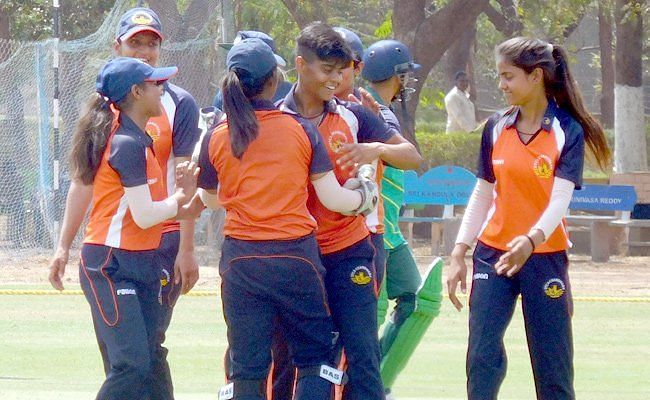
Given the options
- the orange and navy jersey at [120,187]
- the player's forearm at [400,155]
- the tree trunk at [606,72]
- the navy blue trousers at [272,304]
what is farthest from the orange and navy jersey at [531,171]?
the tree trunk at [606,72]

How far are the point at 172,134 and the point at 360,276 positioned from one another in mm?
1300

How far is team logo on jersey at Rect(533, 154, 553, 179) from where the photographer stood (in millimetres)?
5398

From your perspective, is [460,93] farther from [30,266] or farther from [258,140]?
[258,140]

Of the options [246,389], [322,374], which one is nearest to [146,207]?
[246,389]

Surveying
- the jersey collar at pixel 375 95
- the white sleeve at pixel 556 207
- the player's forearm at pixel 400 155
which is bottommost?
the white sleeve at pixel 556 207

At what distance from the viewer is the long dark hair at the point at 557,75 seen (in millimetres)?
5512

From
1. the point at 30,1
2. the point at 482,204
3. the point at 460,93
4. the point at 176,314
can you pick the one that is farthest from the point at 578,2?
the point at 482,204

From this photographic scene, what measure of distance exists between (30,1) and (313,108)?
18.9m

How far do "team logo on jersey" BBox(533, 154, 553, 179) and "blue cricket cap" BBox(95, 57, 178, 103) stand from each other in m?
1.69

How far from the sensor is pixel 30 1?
75.8 ft

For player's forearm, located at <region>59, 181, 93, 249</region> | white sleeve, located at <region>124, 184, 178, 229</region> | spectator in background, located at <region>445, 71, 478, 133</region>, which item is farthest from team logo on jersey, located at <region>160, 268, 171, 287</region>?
spectator in background, located at <region>445, 71, 478, 133</region>

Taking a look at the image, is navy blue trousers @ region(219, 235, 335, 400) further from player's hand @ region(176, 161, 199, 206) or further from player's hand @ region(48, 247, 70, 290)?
player's hand @ region(48, 247, 70, 290)

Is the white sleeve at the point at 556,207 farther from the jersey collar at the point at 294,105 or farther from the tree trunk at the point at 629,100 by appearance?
the tree trunk at the point at 629,100

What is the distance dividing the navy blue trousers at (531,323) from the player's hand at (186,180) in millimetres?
1347
